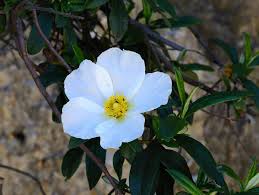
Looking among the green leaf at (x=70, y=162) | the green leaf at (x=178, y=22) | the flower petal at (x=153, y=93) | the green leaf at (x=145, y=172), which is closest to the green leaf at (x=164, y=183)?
the green leaf at (x=145, y=172)

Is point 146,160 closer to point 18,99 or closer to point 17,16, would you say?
point 17,16

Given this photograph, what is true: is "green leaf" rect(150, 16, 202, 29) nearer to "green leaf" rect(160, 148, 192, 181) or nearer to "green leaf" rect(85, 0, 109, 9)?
"green leaf" rect(85, 0, 109, 9)

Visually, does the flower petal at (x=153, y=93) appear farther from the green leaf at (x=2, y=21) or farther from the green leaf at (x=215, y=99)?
the green leaf at (x=2, y=21)

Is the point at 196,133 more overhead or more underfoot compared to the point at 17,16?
more underfoot

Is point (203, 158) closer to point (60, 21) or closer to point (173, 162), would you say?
point (173, 162)

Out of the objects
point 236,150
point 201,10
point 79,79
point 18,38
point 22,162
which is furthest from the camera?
point 201,10

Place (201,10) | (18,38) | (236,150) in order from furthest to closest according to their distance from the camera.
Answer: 1. (201,10)
2. (236,150)
3. (18,38)

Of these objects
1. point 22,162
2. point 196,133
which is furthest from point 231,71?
point 22,162
